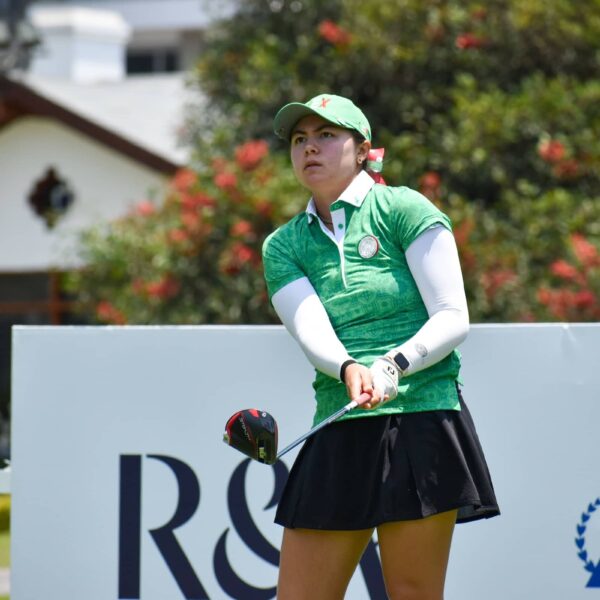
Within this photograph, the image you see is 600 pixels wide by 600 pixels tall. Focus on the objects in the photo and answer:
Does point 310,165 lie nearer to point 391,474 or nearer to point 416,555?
point 391,474

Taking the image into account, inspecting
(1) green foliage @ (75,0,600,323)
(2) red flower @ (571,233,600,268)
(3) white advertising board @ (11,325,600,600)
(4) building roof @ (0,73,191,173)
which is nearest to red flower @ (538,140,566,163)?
(1) green foliage @ (75,0,600,323)

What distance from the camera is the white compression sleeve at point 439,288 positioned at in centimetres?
342

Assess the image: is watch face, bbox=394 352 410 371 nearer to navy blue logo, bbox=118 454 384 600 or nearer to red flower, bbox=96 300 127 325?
navy blue logo, bbox=118 454 384 600

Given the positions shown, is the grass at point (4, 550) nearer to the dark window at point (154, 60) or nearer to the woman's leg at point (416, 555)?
the woman's leg at point (416, 555)

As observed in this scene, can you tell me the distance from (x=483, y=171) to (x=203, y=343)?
654cm

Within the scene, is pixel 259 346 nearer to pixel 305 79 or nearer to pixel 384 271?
pixel 384 271

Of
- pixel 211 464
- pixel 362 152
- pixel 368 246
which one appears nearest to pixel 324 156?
pixel 362 152

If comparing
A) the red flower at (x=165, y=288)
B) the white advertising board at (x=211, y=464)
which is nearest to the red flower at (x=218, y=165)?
the red flower at (x=165, y=288)

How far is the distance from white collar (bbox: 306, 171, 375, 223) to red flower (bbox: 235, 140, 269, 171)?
24.0ft

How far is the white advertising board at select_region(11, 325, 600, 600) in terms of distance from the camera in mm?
4602

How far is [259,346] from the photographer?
4777 mm

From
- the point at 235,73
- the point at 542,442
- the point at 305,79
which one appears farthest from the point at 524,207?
the point at 542,442

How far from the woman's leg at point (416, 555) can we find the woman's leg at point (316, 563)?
110 millimetres

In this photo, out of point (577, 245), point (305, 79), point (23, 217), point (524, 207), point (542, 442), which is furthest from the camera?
point (23, 217)
